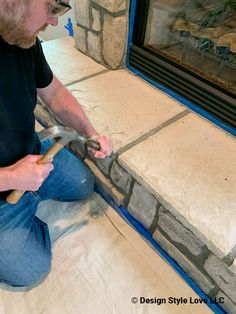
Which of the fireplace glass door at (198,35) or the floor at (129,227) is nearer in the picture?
the floor at (129,227)

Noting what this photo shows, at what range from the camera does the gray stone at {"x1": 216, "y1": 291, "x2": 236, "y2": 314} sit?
3.11 ft

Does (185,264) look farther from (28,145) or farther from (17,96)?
(17,96)

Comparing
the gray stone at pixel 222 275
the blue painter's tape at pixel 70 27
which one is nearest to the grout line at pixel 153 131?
the gray stone at pixel 222 275

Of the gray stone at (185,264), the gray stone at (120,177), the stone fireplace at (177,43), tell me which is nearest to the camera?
the gray stone at (185,264)

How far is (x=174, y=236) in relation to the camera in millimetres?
1031

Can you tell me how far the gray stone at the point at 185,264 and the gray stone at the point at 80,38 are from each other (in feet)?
3.51

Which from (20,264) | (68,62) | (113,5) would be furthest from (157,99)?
(20,264)

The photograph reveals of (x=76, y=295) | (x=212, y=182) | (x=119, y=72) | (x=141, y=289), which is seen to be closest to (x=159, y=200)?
(x=212, y=182)

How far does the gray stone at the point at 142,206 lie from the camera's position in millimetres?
1055

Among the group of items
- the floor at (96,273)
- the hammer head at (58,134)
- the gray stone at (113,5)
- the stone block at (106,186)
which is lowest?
the floor at (96,273)

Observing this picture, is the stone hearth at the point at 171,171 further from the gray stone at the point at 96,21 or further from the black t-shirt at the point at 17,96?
the black t-shirt at the point at 17,96

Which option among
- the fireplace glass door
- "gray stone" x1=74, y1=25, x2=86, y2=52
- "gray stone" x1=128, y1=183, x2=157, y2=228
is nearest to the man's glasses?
"gray stone" x1=128, y1=183, x2=157, y2=228

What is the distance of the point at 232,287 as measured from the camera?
0.91 m

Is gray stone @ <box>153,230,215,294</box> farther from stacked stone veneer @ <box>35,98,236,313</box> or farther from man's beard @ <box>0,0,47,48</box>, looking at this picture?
man's beard @ <box>0,0,47,48</box>
